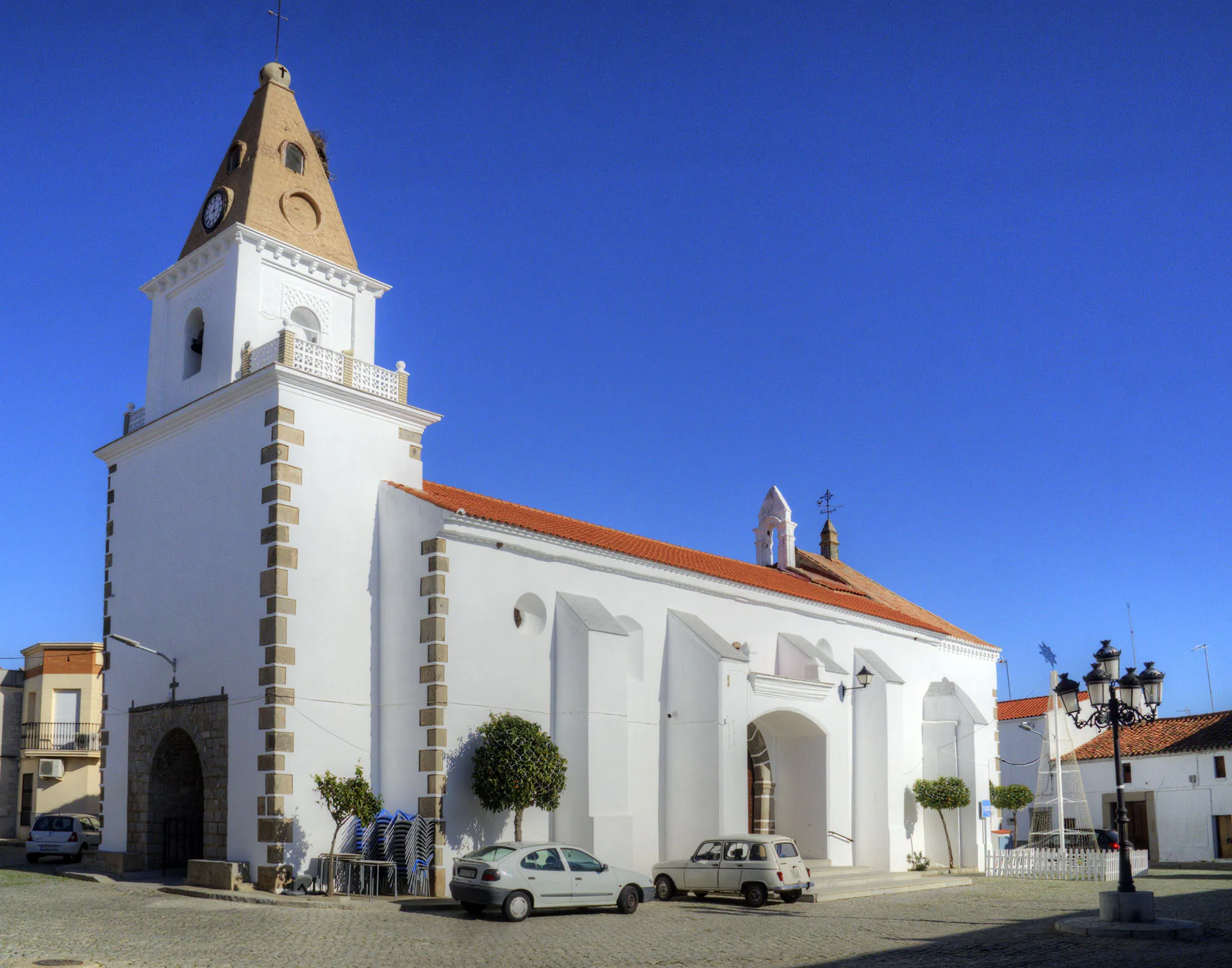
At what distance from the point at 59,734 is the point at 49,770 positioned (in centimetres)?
143

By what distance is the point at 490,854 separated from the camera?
1858cm

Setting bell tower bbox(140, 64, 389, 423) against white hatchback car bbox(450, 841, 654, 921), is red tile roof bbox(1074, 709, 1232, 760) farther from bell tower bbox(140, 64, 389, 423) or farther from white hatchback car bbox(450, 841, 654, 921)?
bell tower bbox(140, 64, 389, 423)

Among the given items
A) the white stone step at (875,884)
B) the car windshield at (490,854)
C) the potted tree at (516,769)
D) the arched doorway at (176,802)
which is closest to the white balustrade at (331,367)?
the potted tree at (516,769)

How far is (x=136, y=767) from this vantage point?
75.5 ft

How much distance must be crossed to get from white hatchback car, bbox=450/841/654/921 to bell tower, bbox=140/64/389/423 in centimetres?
1071

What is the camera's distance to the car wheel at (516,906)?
17.8m

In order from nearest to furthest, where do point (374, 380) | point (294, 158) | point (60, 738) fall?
1. point (374, 380)
2. point (294, 158)
3. point (60, 738)

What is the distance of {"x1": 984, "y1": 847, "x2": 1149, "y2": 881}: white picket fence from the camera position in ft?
97.7

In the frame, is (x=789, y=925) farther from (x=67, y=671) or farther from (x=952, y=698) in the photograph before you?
(x=67, y=671)

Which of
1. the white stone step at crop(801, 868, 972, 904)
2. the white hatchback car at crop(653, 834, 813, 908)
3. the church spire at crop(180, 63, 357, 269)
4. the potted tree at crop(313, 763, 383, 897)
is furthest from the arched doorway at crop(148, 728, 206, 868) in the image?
the white stone step at crop(801, 868, 972, 904)

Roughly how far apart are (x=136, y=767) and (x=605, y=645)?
9.97 m

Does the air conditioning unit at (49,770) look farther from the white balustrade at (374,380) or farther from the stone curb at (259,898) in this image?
the white balustrade at (374,380)

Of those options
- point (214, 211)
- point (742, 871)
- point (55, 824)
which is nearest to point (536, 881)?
point (742, 871)

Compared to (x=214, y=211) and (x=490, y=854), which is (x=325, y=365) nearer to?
(x=214, y=211)
